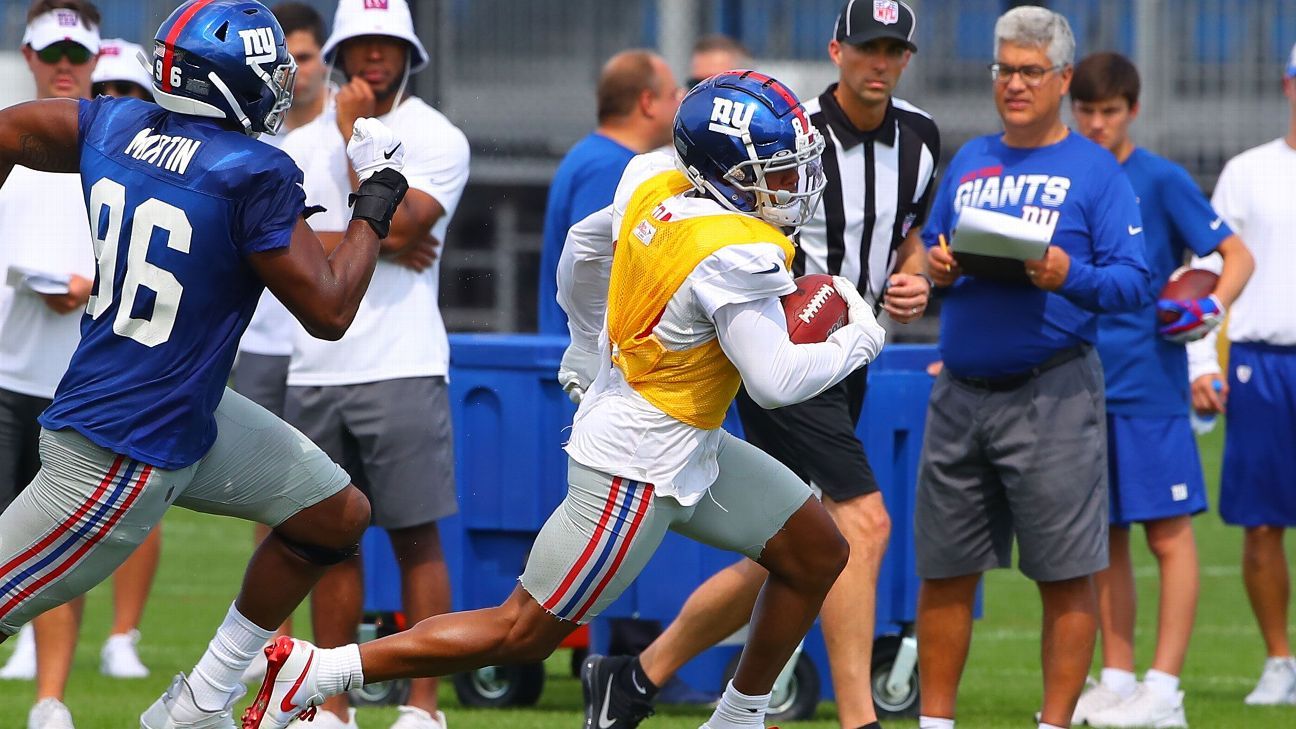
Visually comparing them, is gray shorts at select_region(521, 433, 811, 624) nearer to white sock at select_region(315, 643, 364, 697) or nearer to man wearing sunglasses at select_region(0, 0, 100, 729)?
white sock at select_region(315, 643, 364, 697)

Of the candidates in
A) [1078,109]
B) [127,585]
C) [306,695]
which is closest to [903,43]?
[1078,109]

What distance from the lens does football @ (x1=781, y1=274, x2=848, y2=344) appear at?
16.0 ft

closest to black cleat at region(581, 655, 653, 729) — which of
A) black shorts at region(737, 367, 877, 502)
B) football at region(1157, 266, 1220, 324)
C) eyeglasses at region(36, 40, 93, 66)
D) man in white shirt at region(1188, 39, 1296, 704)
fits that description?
black shorts at region(737, 367, 877, 502)

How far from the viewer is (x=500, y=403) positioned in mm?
7328

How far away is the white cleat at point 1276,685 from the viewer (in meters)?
7.45

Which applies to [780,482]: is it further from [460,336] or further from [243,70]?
[460,336]

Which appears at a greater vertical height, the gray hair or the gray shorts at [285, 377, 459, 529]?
the gray hair

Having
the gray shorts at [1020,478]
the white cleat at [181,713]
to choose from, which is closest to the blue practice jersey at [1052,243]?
the gray shorts at [1020,478]

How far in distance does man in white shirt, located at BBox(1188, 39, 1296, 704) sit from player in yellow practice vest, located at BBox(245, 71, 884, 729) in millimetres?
3204

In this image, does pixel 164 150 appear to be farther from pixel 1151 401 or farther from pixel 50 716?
pixel 1151 401

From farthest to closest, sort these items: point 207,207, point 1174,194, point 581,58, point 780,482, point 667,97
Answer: point 581,58
point 667,97
point 1174,194
point 780,482
point 207,207

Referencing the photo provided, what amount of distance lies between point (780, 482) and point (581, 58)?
38.1 ft

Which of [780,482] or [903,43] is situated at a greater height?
[903,43]

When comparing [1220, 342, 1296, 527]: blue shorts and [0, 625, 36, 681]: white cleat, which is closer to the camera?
[1220, 342, 1296, 527]: blue shorts
